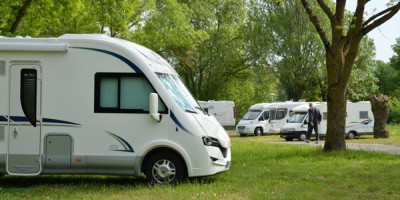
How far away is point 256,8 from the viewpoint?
48.9 m

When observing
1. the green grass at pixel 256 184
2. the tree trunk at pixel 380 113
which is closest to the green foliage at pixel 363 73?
the tree trunk at pixel 380 113

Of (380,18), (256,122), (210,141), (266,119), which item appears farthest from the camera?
(266,119)

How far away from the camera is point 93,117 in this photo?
10125mm

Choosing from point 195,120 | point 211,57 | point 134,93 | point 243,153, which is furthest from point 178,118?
point 211,57

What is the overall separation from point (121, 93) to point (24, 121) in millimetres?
1769

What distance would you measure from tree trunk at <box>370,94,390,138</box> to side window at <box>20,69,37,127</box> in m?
24.4

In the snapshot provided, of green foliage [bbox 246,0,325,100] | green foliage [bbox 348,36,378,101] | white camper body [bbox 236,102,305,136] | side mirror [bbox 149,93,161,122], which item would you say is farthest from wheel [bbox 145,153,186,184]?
green foliage [bbox 348,36,378,101]

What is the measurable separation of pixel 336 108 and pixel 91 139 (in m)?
7.88

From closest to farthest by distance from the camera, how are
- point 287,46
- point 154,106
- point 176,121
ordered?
point 154,106 → point 176,121 → point 287,46

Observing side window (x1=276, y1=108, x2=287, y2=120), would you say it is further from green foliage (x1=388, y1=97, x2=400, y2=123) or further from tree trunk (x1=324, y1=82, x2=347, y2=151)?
tree trunk (x1=324, y1=82, x2=347, y2=151)

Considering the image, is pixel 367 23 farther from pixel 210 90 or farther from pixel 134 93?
pixel 210 90

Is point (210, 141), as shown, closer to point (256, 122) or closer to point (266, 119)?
point (256, 122)

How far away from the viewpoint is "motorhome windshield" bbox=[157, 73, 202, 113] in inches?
403

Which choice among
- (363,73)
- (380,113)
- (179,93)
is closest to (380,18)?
(179,93)
